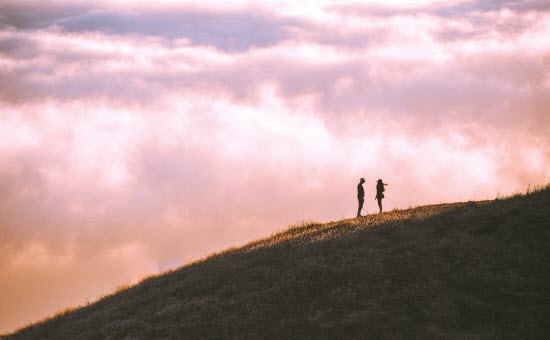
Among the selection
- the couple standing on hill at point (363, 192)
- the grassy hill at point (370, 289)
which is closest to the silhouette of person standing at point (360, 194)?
the couple standing on hill at point (363, 192)

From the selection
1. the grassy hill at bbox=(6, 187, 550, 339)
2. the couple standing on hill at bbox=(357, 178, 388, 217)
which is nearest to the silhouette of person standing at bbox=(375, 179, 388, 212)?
the couple standing on hill at bbox=(357, 178, 388, 217)

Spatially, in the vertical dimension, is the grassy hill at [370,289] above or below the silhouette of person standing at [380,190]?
below

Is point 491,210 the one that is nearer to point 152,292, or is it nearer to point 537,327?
point 537,327

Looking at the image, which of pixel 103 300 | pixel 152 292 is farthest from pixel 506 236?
pixel 103 300

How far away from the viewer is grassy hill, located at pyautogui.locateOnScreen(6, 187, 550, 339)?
11797mm

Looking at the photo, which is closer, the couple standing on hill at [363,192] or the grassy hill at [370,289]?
the grassy hill at [370,289]

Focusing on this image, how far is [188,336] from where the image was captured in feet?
44.0

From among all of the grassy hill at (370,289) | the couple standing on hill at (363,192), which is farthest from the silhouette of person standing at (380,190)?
the grassy hill at (370,289)

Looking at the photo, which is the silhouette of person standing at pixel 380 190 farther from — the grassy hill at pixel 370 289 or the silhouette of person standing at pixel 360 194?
the grassy hill at pixel 370 289

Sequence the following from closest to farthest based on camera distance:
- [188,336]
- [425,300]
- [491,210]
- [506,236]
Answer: [425,300]
[188,336]
[506,236]
[491,210]

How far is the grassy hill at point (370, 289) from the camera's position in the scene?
1180 cm

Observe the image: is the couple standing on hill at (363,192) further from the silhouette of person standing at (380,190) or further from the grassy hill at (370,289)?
the grassy hill at (370,289)

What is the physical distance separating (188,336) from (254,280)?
13.9 feet

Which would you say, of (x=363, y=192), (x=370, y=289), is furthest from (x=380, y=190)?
(x=370, y=289)
